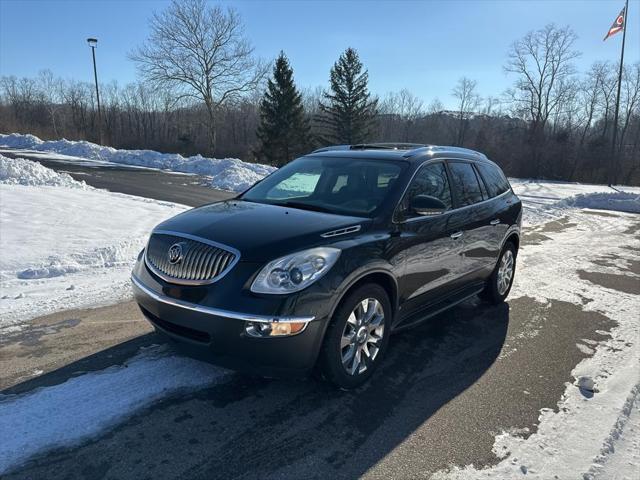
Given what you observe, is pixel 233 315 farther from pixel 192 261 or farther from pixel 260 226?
pixel 260 226

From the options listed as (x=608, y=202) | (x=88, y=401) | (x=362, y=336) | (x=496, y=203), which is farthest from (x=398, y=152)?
(x=608, y=202)

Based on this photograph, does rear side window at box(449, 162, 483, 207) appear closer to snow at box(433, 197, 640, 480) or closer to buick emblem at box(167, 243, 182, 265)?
snow at box(433, 197, 640, 480)

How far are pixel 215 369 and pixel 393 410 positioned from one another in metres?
1.44

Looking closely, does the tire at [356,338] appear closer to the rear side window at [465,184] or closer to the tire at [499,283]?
the rear side window at [465,184]

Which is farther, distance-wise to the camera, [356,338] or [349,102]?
[349,102]

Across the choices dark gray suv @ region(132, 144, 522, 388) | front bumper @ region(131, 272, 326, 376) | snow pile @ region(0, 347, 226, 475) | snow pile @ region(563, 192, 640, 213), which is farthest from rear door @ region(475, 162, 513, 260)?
snow pile @ region(563, 192, 640, 213)

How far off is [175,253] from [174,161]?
25.1 m

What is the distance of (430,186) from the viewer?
432 centimetres

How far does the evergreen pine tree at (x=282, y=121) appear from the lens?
3947 centimetres

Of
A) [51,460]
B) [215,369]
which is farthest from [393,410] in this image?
[51,460]

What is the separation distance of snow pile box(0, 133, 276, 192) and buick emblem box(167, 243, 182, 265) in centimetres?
1423

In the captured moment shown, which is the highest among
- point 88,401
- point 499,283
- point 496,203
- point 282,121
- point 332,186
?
point 282,121

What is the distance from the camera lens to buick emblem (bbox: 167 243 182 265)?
10.8ft

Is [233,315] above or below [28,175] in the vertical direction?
below
